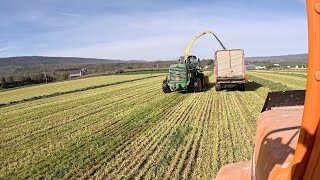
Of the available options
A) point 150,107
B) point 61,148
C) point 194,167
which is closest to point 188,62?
point 150,107

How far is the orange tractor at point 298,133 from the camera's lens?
4.33 feet

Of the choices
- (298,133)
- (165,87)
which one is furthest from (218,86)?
(298,133)

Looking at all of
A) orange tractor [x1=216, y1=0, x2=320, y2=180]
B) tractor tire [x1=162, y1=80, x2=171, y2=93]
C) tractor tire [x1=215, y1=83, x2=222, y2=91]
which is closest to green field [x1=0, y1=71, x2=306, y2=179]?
orange tractor [x1=216, y1=0, x2=320, y2=180]

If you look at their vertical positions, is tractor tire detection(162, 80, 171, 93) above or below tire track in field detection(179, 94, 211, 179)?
above

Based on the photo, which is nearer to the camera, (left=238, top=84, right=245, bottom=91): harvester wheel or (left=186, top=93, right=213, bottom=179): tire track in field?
(left=186, top=93, right=213, bottom=179): tire track in field

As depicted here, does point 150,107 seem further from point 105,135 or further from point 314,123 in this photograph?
point 314,123

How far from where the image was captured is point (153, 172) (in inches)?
279

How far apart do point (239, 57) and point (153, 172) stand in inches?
537

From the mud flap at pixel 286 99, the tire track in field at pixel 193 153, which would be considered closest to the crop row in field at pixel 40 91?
the tire track in field at pixel 193 153

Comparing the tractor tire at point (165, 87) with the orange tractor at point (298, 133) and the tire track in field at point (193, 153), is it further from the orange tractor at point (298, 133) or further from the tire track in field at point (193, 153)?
the orange tractor at point (298, 133)

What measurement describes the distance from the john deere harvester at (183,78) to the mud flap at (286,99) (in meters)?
16.6

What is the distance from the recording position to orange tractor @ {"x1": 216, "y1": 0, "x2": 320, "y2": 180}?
4.33 ft

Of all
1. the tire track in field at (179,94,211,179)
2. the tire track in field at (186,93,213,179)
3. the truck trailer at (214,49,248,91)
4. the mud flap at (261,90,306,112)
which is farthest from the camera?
the truck trailer at (214,49,248,91)

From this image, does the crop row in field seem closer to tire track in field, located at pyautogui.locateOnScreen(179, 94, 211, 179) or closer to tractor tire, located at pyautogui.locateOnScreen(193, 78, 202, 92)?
tractor tire, located at pyautogui.locateOnScreen(193, 78, 202, 92)
